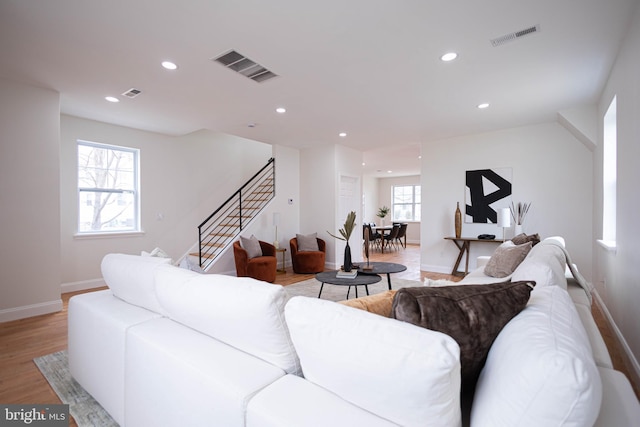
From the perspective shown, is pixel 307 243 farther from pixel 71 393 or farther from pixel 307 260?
pixel 71 393

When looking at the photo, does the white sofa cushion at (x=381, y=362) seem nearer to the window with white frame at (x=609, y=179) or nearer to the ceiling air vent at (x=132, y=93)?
the ceiling air vent at (x=132, y=93)

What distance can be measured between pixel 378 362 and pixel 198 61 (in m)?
3.15

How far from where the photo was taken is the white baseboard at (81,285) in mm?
4754

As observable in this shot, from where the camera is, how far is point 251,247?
5.60 m

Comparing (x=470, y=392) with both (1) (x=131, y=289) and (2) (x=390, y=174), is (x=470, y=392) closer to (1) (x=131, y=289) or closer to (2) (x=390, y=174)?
(1) (x=131, y=289)

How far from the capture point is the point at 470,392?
1.10m

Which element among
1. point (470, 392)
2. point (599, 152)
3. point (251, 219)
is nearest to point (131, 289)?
point (470, 392)

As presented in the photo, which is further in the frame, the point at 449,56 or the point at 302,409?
the point at 449,56

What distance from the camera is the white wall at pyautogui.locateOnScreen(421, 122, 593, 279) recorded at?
190 inches

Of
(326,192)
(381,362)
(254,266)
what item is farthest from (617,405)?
(326,192)

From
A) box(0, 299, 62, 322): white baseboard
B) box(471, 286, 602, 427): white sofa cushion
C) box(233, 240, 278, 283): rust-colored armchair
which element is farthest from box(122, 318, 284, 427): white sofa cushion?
box(233, 240, 278, 283): rust-colored armchair

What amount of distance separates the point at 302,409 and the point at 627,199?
3.17 m

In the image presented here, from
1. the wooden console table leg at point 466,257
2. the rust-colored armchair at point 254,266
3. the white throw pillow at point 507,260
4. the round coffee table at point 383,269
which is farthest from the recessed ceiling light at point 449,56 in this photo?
the rust-colored armchair at point 254,266

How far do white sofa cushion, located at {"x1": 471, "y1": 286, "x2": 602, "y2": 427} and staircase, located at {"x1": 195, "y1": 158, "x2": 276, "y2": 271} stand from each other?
5.21 meters
